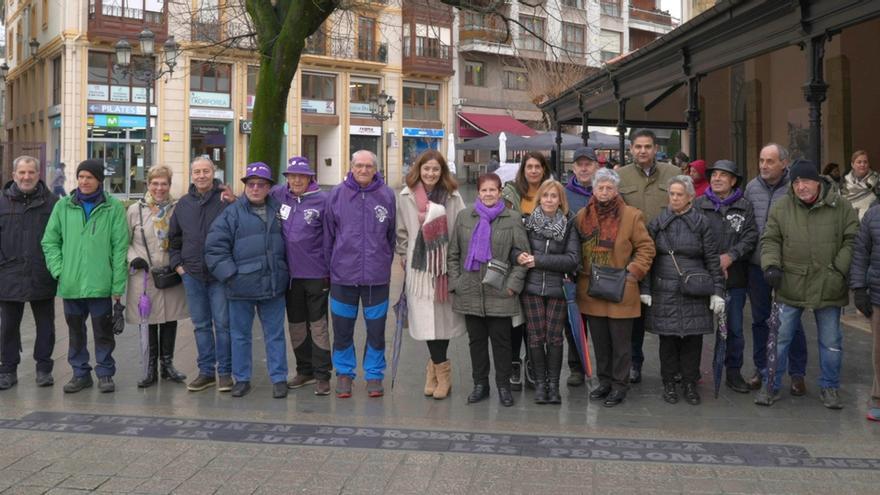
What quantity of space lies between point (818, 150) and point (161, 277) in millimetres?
5823

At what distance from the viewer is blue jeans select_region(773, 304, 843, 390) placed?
245 inches

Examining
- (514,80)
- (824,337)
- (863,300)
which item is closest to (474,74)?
(514,80)

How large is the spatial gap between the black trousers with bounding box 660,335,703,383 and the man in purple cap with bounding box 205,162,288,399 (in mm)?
2905

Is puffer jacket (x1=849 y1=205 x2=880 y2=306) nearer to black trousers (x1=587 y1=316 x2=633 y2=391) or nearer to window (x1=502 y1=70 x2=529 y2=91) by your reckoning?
black trousers (x1=587 y1=316 x2=633 y2=391)

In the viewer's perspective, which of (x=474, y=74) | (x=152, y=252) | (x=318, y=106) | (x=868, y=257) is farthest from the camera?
(x=474, y=74)

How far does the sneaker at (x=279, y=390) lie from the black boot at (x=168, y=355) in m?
0.95

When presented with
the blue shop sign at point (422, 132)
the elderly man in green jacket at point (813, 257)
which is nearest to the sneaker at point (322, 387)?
the elderly man in green jacket at point (813, 257)

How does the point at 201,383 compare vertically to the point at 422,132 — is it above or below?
below

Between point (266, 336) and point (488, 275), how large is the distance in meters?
1.85

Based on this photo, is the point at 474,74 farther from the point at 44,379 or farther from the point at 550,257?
the point at 550,257

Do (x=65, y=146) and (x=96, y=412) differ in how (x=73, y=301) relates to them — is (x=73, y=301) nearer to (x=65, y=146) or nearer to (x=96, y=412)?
(x=96, y=412)

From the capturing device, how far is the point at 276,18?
35.0 feet

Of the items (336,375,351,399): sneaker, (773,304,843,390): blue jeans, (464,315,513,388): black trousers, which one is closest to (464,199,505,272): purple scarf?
(464,315,513,388): black trousers

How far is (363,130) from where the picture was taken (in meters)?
43.7
